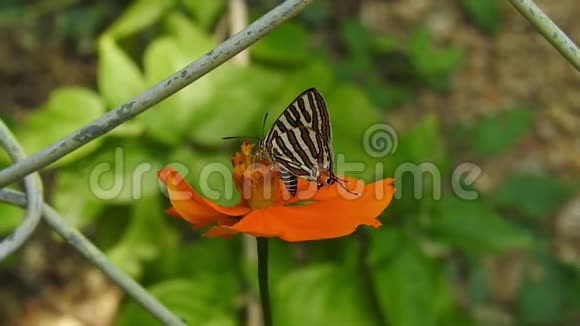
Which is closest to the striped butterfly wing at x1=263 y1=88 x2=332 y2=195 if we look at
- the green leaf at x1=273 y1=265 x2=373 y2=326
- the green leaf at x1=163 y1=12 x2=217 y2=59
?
the green leaf at x1=273 y1=265 x2=373 y2=326

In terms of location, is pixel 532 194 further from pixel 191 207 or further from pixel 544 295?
pixel 191 207

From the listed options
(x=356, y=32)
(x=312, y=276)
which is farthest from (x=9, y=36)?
(x=312, y=276)

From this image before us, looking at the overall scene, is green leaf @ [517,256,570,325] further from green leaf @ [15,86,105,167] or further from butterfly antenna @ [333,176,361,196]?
butterfly antenna @ [333,176,361,196]

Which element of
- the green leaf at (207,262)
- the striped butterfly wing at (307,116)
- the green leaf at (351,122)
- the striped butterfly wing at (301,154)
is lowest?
the green leaf at (207,262)

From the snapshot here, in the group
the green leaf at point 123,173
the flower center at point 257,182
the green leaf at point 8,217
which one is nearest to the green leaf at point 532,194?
the green leaf at point 123,173

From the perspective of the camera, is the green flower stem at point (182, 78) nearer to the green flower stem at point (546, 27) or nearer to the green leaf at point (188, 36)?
the green flower stem at point (546, 27)
